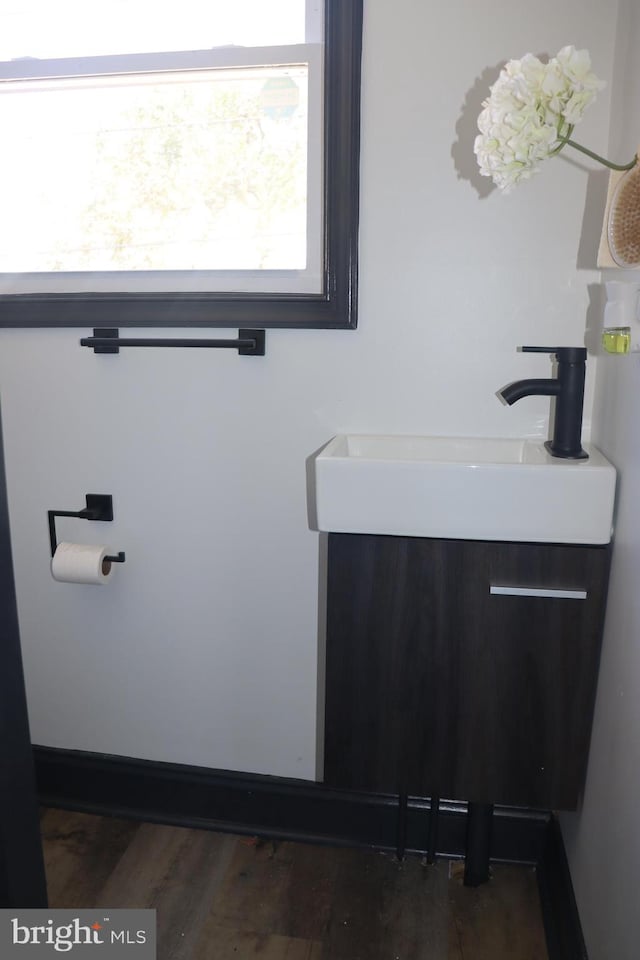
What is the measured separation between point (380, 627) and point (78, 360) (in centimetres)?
99

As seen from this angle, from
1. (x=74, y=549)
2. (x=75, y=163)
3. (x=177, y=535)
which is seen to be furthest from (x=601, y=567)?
(x=75, y=163)

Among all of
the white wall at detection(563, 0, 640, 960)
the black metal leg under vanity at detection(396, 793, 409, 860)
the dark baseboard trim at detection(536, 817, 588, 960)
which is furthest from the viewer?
the black metal leg under vanity at detection(396, 793, 409, 860)

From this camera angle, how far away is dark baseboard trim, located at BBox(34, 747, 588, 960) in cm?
176

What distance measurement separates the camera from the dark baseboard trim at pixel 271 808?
176 centimetres

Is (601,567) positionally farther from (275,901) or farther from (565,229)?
(275,901)

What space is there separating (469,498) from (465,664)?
1.10 ft

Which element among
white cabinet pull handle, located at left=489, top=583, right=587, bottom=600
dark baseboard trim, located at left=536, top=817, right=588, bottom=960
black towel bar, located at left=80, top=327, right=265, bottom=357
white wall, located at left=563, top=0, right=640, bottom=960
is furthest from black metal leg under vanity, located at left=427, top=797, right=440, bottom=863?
black towel bar, located at left=80, top=327, right=265, bottom=357

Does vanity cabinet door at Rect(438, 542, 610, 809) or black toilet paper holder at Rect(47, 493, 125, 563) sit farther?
black toilet paper holder at Rect(47, 493, 125, 563)

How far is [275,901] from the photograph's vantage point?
1653mm

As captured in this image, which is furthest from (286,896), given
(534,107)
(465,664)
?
(534,107)

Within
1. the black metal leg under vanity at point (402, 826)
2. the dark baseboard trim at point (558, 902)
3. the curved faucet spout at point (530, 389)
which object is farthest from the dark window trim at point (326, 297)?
the dark baseboard trim at point (558, 902)

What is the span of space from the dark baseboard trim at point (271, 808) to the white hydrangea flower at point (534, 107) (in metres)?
1.43

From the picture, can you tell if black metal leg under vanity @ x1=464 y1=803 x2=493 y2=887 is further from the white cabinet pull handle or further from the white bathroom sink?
the white bathroom sink

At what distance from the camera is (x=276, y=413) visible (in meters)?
1.70
